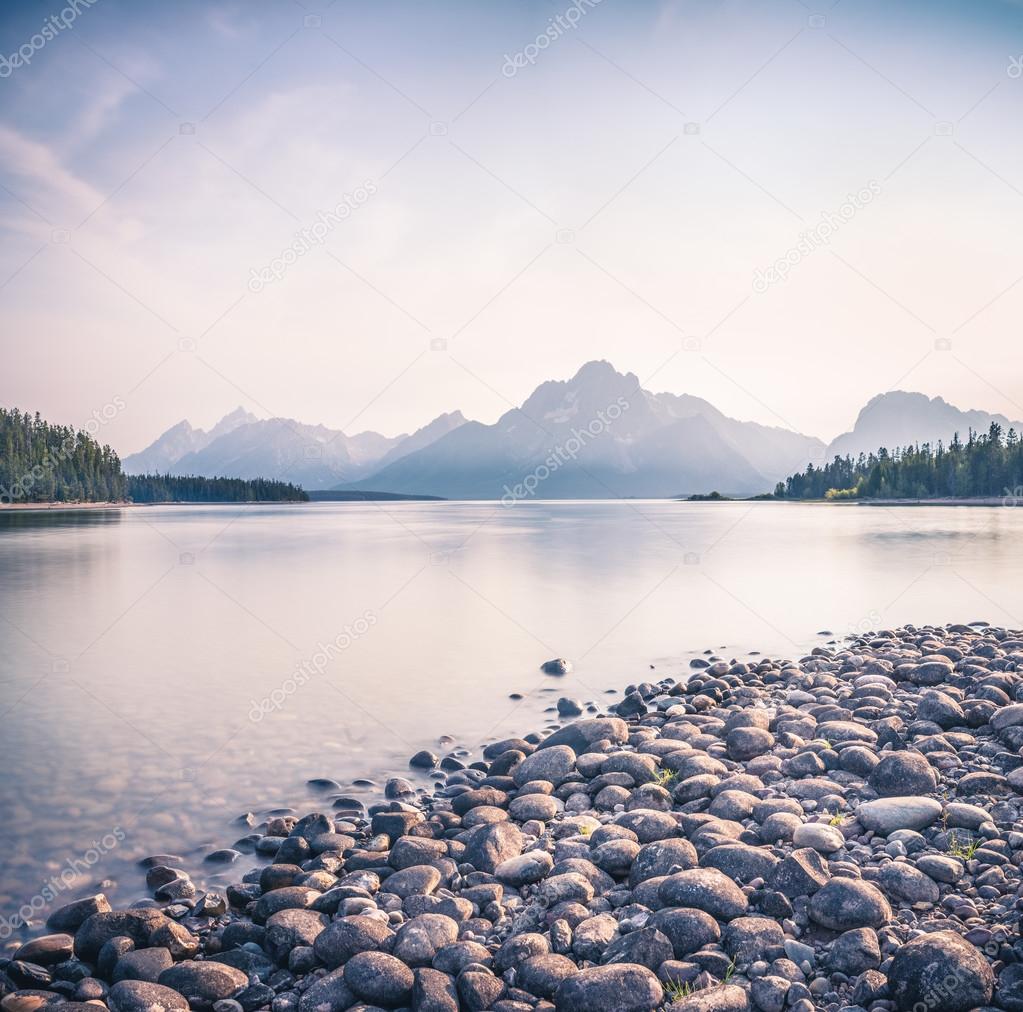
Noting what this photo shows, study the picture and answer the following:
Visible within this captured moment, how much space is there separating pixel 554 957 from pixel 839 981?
217cm

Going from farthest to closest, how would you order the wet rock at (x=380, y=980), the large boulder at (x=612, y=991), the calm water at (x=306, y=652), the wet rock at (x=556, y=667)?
the wet rock at (x=556, y=667) → the calm water at (x=306, y=652) → the wet rock at (x=380, y=980) → the large boulder at (x=612, y=991)

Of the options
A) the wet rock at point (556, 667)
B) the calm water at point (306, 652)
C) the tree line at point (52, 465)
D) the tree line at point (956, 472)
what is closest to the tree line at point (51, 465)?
the tree line at point (52, 465)

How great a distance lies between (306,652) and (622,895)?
15.4 metres

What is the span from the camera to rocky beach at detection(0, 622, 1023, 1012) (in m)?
5.12

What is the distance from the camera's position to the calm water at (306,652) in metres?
9.84

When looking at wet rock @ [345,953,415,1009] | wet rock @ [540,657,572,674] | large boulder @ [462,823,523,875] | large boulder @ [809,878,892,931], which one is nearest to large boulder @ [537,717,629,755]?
large boulder @ [462,823,523,875]

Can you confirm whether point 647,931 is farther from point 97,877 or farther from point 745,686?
point 745,686

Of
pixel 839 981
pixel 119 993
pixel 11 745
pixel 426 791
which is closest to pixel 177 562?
pixel 11 745

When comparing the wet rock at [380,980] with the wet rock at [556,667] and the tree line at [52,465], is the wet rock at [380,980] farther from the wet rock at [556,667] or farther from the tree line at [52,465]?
the tree line at [52,465]

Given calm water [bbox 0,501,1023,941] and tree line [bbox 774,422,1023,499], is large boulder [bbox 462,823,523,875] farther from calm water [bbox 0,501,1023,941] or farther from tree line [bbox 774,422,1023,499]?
tree line [bbox 774,422,1023,499]

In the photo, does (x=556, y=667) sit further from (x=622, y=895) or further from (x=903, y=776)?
(x=622, y=895)

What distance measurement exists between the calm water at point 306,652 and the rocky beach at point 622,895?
59.5 inches

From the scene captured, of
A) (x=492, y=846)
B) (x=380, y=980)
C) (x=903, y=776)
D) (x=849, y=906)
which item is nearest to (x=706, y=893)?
(x=849, y=906)

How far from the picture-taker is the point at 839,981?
16.6ft
